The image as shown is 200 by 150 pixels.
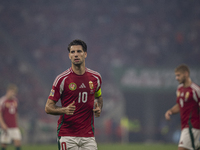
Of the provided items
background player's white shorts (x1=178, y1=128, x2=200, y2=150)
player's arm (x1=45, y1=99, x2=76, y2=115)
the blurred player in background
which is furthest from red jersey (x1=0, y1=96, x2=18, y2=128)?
player's arm (x1=45, y1=99, x2=76, y2=115)

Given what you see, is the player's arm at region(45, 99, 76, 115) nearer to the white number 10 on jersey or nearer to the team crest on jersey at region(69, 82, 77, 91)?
the white number 10 on jersey

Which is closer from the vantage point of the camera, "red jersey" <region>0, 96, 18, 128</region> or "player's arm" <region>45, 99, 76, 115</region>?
"player's arm" <region>45, 99, 76, 115</region>

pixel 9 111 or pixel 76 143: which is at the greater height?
pixel 9 111

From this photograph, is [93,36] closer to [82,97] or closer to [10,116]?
[10,116]

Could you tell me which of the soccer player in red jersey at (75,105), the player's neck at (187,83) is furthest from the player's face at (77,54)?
the player's neck at (187,83)

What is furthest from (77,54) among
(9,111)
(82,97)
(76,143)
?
(9,111)

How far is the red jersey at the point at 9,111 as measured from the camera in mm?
11055

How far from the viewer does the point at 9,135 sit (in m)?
11.1

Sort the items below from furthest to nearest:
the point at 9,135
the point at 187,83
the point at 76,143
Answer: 1. the point at 9,135
2. the point at 187,83
3. the point at 76,143

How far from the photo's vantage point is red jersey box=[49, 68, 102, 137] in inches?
191

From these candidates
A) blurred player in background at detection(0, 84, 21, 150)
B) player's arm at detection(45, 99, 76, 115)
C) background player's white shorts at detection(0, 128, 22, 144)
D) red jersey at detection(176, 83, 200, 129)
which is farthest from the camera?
blurred player in background at detection(0, 84, 21, 150)

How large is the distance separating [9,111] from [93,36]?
1553 cm

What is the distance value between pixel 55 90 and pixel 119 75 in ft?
50.4

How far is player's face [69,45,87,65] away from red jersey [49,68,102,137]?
0.21 metres
